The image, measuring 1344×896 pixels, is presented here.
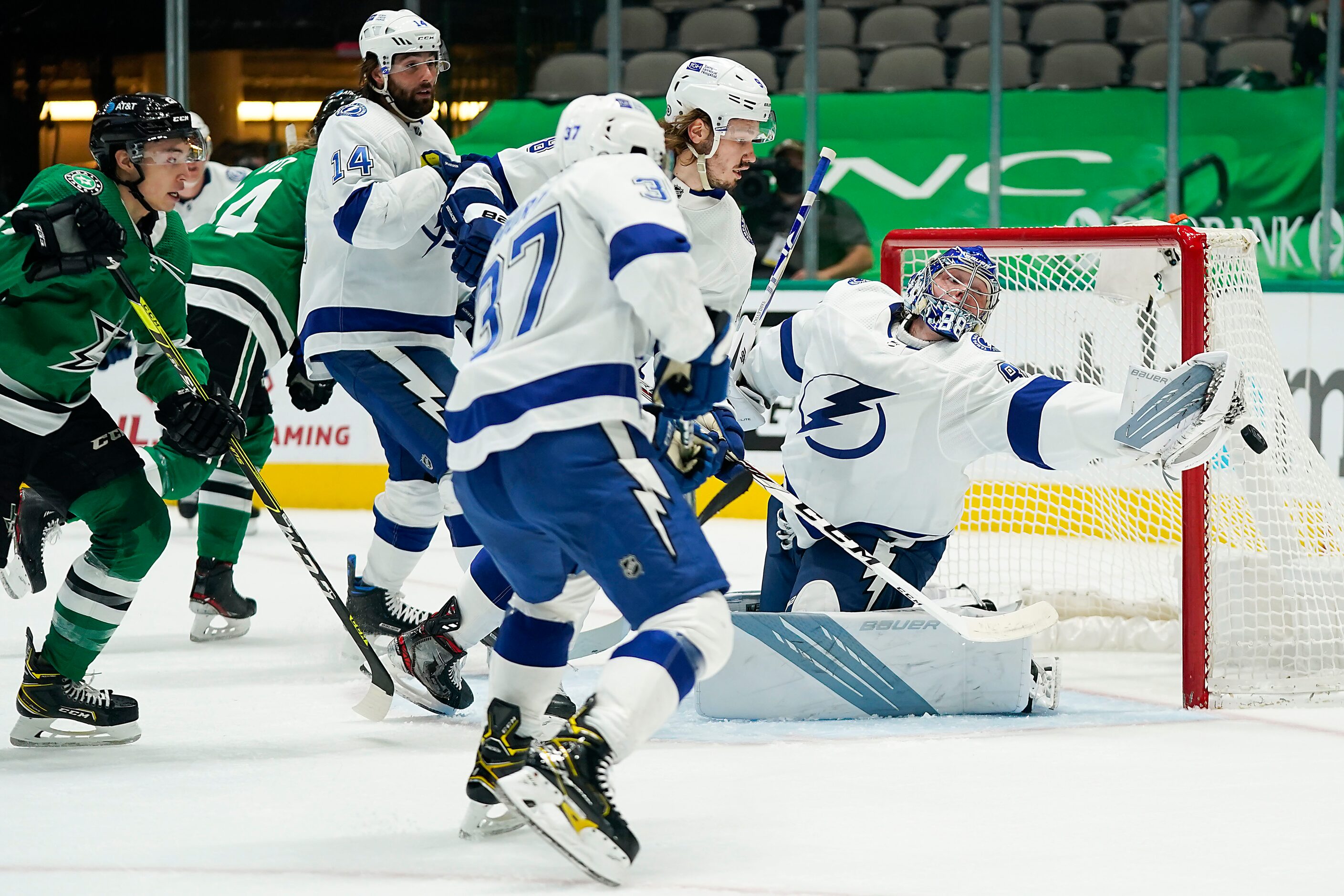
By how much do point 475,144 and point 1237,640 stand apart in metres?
4.76

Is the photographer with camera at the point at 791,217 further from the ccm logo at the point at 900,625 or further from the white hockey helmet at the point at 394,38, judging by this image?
the ccm logo at the point at 900,625

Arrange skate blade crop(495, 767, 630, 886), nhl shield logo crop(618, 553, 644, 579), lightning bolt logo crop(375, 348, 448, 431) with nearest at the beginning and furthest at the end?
skate blade crop(495, 767, 630, 886)
nhl shield logo crop(618, 553, 644, 579)
lightning bolt logo crop(375, 348, 448, 431)

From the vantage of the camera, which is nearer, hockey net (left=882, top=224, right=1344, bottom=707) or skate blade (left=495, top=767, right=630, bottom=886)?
skate blade (left=495, top=767, right=630, bottom=886)

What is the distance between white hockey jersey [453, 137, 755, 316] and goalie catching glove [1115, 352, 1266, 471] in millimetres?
794

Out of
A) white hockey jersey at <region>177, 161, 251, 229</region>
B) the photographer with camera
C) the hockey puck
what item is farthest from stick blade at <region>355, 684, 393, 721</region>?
the photographer with camera

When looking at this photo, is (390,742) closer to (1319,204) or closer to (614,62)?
(614,62)

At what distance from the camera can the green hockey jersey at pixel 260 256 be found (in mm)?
4086

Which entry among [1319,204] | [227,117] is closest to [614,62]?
[227,117]

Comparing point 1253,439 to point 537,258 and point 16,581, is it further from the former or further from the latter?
point 16,581

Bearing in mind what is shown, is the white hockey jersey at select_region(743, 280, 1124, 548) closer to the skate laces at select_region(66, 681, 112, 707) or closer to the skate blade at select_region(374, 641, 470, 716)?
the skate blade at select_region(374, 641, 470, 716)

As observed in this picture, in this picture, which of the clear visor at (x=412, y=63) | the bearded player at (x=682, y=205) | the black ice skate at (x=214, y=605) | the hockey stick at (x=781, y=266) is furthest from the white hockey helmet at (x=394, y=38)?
the black ice skate at (x=214, y=605)

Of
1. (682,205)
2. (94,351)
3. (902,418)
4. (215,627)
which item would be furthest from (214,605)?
(902,418)

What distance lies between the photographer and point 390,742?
2893mm

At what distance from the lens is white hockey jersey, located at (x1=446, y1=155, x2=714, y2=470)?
2.02m
